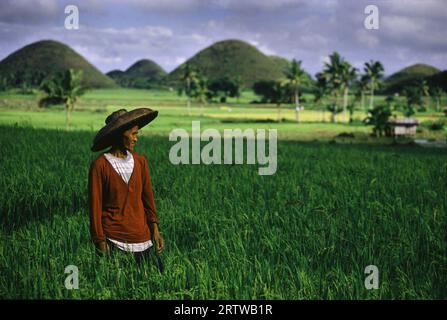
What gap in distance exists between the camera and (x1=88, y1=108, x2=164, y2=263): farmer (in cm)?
370

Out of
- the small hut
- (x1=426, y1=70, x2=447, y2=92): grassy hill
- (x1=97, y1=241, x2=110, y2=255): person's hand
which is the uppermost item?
(x1=426, y1=70, x2=447, y2=92): grassy hill

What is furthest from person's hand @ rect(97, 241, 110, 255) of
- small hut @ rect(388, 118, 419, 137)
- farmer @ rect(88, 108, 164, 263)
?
small hut @ rect(388, 118, 419, 137)

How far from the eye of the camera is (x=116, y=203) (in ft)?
12.5

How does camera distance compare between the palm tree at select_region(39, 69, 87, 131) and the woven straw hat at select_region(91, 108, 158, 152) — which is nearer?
the woven straw hat at select_region(91, 108, 158, 152)

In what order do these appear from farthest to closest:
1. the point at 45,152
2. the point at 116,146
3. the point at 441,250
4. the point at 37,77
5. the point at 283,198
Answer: the point at 37,77, the point at 45,152, the point at 283,198, the point at 441,250, the point at 116,146

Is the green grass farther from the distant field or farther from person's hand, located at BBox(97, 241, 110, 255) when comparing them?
the distant field

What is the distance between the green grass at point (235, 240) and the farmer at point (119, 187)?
0.89 ft

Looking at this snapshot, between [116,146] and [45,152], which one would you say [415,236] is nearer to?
[116,146]

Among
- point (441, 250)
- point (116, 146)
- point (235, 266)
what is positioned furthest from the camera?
point (441, 250)

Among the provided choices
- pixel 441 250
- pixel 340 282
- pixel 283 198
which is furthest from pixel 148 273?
pixel 283 198

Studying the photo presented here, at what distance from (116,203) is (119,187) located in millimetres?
136

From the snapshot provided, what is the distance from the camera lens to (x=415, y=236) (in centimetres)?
561
